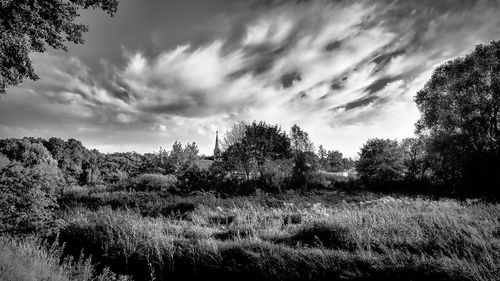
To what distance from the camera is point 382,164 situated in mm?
21844

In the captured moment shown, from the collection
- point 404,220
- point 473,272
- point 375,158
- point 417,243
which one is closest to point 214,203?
point 404,220

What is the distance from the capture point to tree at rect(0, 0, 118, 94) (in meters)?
6.69

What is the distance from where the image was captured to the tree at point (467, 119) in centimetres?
1783

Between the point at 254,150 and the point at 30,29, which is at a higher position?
the point at 30,29

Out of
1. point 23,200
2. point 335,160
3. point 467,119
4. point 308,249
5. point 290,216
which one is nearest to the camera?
point 308,249

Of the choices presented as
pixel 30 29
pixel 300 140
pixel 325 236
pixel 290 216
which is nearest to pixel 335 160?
pixel 300 140

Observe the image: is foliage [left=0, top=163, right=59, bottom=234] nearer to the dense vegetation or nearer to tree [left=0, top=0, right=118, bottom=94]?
the dense vegetation

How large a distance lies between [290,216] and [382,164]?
15543 millimetres

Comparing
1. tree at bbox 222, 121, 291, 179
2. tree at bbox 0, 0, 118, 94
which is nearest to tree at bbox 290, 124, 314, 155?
tree at bbox 222, 121, 291, 179

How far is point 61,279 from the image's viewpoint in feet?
13.5

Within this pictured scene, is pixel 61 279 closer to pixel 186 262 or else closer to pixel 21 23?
pixel 186 262

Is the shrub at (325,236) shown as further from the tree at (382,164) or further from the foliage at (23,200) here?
the tree at (382,164)

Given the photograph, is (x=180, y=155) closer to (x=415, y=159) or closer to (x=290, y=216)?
(x=290, y=216)

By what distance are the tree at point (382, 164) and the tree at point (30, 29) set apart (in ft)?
69.5
